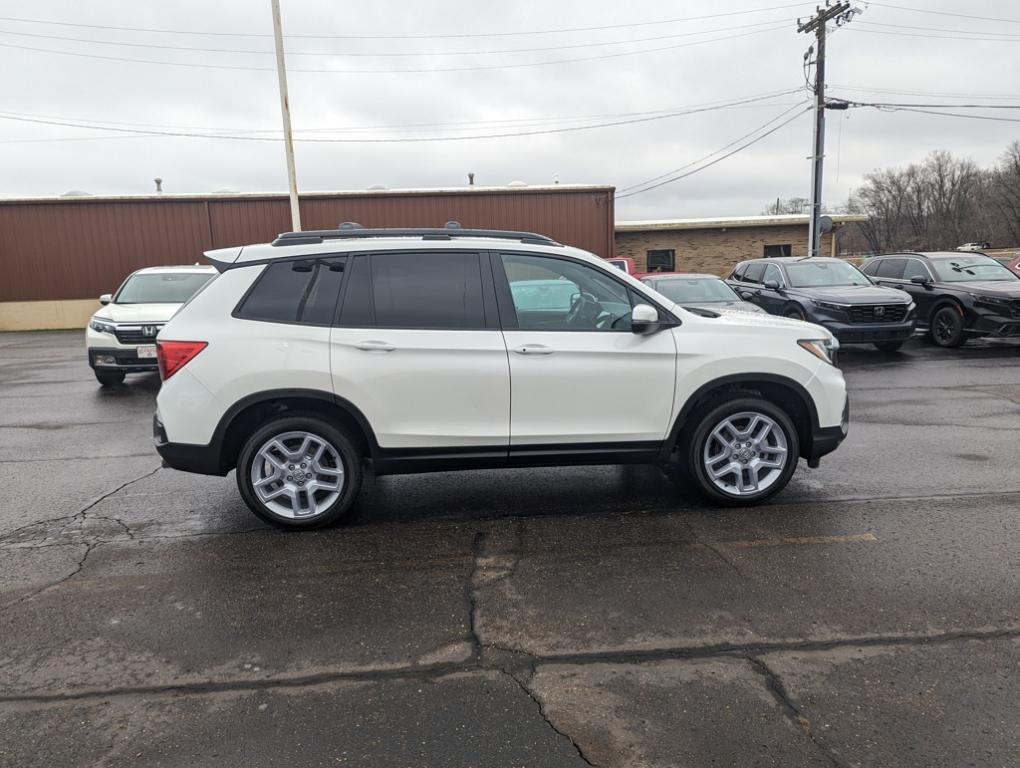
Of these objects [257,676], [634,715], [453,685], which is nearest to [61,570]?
[257,676]

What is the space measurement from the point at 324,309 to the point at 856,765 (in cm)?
361

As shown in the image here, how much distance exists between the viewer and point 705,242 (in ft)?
86.9

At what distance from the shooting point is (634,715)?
2.66 meters

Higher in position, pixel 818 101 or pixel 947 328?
pixel 818 101

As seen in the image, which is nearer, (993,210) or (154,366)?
(154,366)

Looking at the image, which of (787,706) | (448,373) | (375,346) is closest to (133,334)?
(375,346)

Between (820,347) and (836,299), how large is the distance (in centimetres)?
754

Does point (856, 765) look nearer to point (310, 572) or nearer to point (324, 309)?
point (310, 572)

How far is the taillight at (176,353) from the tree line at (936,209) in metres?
62.8

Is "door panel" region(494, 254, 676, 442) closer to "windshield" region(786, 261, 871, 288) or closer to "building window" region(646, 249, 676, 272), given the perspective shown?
"windshield" region(786, 261, 871, 288)

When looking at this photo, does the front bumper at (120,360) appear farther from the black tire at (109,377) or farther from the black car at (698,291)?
the black car at (698,291)

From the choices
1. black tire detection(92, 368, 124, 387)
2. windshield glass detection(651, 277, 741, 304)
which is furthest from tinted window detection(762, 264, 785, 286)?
black tire detection(92, 368, 124, 387)

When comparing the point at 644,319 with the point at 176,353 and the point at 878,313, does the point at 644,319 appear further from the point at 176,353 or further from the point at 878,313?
the point at 878,313

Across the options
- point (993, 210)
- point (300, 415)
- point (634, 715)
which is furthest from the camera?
point (993, 210)
